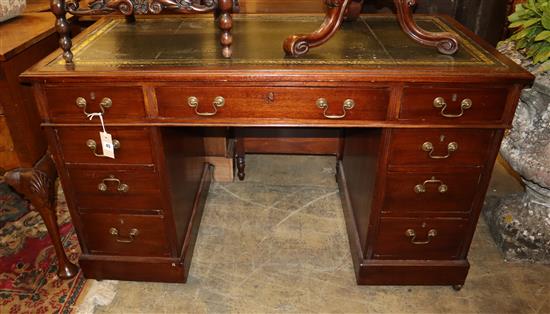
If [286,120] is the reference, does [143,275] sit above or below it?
below

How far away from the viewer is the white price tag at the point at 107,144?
60.3 inches

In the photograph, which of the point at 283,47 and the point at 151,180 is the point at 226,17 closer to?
the point at 283,47

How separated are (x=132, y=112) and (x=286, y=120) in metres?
0.54

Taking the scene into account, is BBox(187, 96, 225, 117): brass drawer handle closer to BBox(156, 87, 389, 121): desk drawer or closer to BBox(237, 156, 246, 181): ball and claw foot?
BBox(156, 87, 389, 121): desk drawer

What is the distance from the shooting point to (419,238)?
1.79 metres

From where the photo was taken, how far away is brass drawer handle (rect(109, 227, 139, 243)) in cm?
178

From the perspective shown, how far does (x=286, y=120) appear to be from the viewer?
1.49 meters

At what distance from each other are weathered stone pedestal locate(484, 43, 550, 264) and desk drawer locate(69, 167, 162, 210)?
5.28 feet

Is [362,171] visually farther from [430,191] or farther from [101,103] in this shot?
[101,103]

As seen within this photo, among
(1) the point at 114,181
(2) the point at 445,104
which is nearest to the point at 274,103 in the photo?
(2) the point at 445,104

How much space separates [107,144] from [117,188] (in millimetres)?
211

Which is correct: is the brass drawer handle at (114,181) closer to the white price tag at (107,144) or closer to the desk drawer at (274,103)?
the white price tag at (107,144)

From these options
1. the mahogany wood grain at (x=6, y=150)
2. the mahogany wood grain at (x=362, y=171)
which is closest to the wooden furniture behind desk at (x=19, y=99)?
the mahogany wood grain at (x=6, y=150)

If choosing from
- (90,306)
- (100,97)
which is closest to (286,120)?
(100,97)
